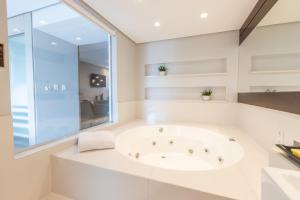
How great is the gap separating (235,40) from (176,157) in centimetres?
236

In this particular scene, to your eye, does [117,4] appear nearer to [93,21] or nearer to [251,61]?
[93,21]

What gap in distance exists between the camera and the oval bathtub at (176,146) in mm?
2014

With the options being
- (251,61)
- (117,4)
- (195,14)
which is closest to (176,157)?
(251,61)

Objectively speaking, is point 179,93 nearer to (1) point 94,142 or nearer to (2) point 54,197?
(1) point 94,142

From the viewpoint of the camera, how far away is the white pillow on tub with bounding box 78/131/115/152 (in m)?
1.49

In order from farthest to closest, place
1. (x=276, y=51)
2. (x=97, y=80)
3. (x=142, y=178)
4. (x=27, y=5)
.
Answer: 1. (x=97, y=80)
2. (x=27, y=5)
3. (x=276, y=51)
4. (x=142, y=178)

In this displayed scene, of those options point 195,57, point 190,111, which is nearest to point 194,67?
point 195,57

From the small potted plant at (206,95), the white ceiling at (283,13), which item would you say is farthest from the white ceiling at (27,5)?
the small potted plant at (206,95)

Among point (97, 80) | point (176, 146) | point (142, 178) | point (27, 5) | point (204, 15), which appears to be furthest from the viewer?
point (97, 80)

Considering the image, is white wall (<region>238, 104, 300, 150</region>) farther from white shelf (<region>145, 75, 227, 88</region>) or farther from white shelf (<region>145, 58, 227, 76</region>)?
white shelf (<region>145, 58, 227, 76</region>)

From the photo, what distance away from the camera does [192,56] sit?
114 inches

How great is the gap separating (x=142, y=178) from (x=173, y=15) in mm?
2154

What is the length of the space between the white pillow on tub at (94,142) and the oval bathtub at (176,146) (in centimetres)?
31

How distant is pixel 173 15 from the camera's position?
209cm
